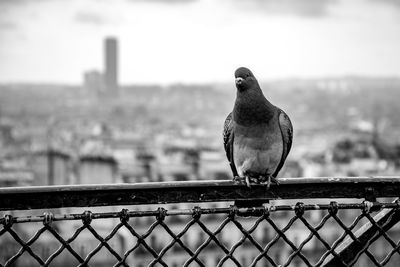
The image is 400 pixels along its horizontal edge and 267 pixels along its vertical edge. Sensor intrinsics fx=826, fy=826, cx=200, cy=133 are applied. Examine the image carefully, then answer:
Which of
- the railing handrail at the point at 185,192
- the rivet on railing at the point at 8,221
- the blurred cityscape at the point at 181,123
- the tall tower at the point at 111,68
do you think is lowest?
the rivet on railing at the point at 8,221

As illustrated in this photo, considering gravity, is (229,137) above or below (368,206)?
above

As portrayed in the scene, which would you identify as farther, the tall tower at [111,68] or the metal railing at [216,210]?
the tall tower at [111,68]

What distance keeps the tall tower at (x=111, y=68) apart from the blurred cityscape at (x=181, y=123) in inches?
6.4

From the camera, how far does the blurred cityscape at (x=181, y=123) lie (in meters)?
64.5

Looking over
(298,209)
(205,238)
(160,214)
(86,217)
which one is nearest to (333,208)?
(298,209)

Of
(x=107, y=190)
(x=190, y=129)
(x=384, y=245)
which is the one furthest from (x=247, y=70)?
(x=190, y=129)

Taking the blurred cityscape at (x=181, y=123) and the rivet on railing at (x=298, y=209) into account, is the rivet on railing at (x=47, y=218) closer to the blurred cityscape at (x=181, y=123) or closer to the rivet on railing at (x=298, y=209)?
the rivet on railing at (x=298, y=209)

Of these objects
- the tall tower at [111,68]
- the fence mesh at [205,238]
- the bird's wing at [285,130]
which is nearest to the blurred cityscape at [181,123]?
the tall tower at [111,68]

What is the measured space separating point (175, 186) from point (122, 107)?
426 ft

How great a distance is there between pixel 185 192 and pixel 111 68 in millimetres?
132444

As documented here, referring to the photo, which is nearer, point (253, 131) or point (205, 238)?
point (253, 131)

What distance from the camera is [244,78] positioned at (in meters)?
4.97

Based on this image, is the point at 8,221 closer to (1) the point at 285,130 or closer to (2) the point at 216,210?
(2) the point at 216,210

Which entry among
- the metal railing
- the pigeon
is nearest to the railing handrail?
the metal railing
